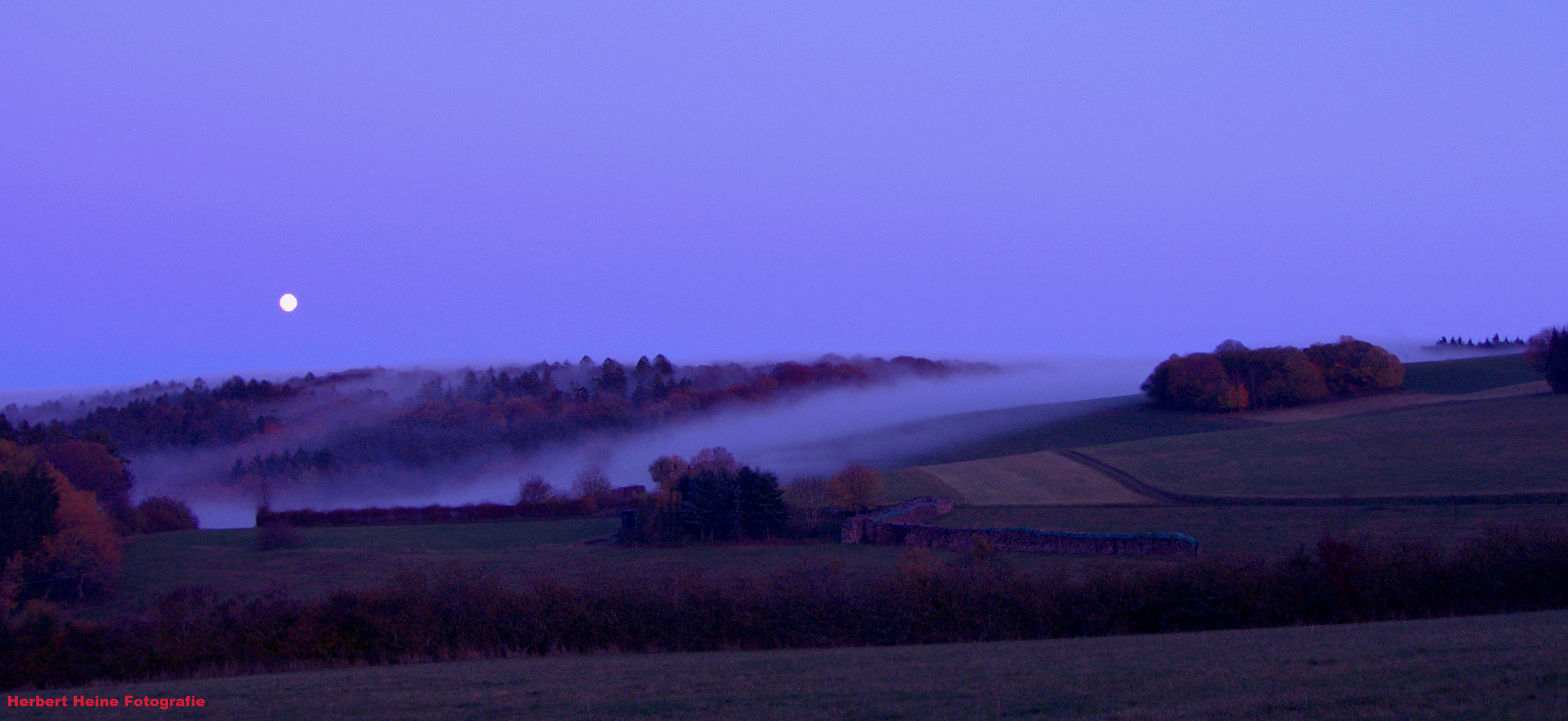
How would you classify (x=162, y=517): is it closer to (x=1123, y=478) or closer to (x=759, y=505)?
(x=759, y=505)

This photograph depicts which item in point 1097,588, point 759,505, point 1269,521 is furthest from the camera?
point 759,505

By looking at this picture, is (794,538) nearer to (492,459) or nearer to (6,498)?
(6,498)

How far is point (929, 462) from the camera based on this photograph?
6072 centimetres

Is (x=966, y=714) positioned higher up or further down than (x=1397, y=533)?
higher up

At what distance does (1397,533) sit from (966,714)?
2608 centimetres

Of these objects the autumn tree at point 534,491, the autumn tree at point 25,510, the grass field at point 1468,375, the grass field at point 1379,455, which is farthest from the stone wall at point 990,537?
the grass field at point 1468,375

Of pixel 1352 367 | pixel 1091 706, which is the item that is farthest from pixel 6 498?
pixel 1352 367

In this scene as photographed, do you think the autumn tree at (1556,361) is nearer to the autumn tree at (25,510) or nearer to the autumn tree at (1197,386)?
the autumn tree at (1197,386)

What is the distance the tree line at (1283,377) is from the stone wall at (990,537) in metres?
38.5

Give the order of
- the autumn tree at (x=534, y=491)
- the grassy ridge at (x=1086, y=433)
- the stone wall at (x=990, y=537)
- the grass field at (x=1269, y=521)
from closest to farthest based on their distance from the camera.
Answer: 1. the grass field at (x=1269, y=521)
2. the stone wall at (x=990, y=537)
3. the autumn tree at (x=534, y=491)
4. the grassy ridge at (x=1086, y=433)

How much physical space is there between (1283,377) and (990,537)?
4819 cm

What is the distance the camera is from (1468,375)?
252 ft

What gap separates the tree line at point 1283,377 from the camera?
230 ft

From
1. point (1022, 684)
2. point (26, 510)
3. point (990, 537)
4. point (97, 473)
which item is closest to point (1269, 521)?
point (990, 537)
